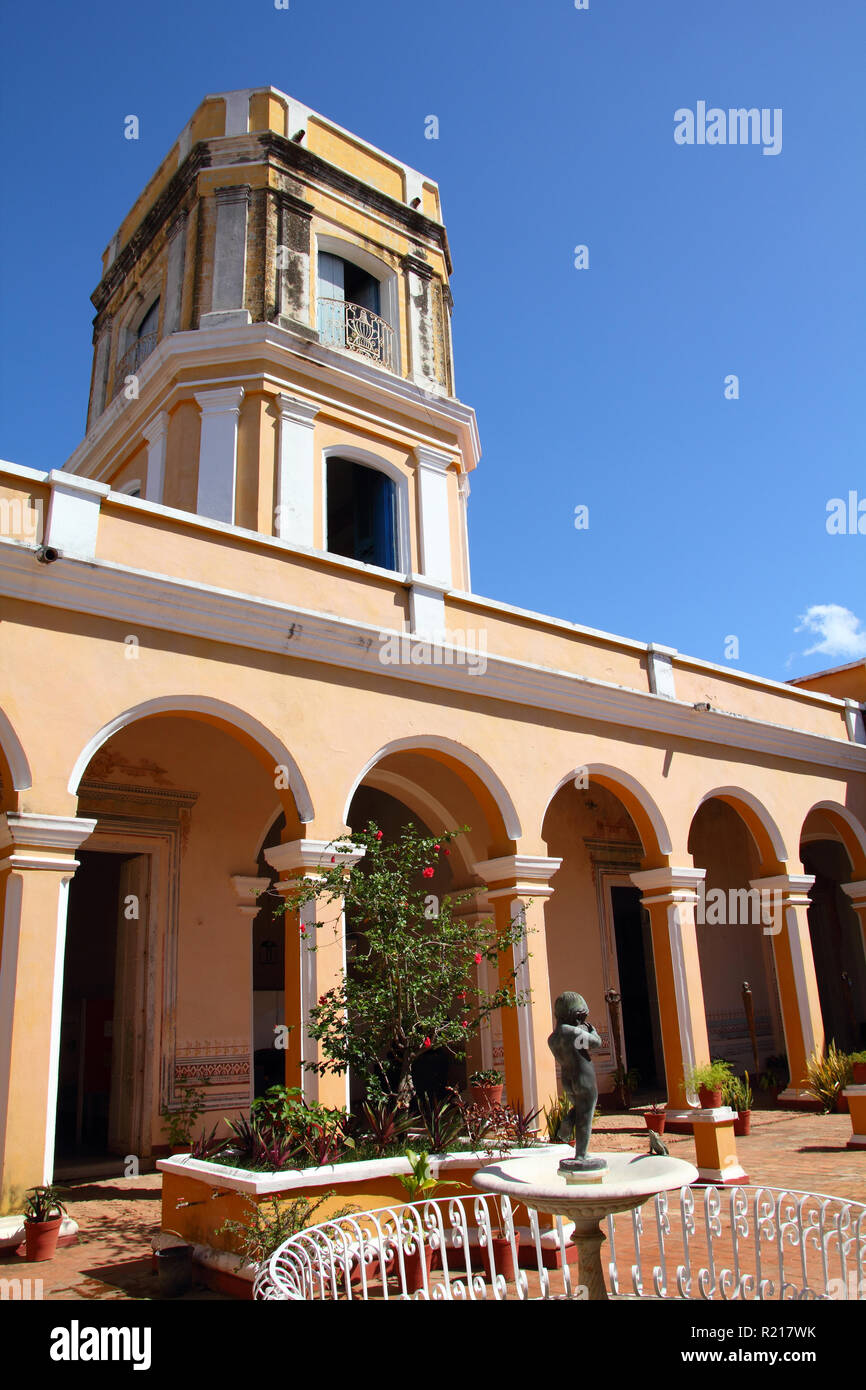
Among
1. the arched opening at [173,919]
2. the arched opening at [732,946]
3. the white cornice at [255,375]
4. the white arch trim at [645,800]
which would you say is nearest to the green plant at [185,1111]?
the arched opening at [173,919]

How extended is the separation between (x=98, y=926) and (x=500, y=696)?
678cm

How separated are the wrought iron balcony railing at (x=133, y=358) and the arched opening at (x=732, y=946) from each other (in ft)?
34.4

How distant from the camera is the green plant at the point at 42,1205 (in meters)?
6.14

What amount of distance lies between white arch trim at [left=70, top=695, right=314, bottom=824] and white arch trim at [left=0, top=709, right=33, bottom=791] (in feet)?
2.54

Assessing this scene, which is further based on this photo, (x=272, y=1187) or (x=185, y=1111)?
(x=185, y=1111)

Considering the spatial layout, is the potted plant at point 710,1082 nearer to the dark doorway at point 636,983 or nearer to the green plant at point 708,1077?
the green plant at point 708,1077

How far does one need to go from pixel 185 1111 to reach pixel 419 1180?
478 centimetres

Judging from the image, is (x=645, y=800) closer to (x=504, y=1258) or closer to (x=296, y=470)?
(x=296, y=470)

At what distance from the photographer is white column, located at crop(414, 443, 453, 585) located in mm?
13305

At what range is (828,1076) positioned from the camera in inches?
476

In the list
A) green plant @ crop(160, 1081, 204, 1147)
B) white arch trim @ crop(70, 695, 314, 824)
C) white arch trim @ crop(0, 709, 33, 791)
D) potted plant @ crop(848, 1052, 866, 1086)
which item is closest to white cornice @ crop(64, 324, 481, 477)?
white arch trim @ crop(70, 695, 314, 824)

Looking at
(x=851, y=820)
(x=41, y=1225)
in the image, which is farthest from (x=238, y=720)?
(x=851, y=820)
